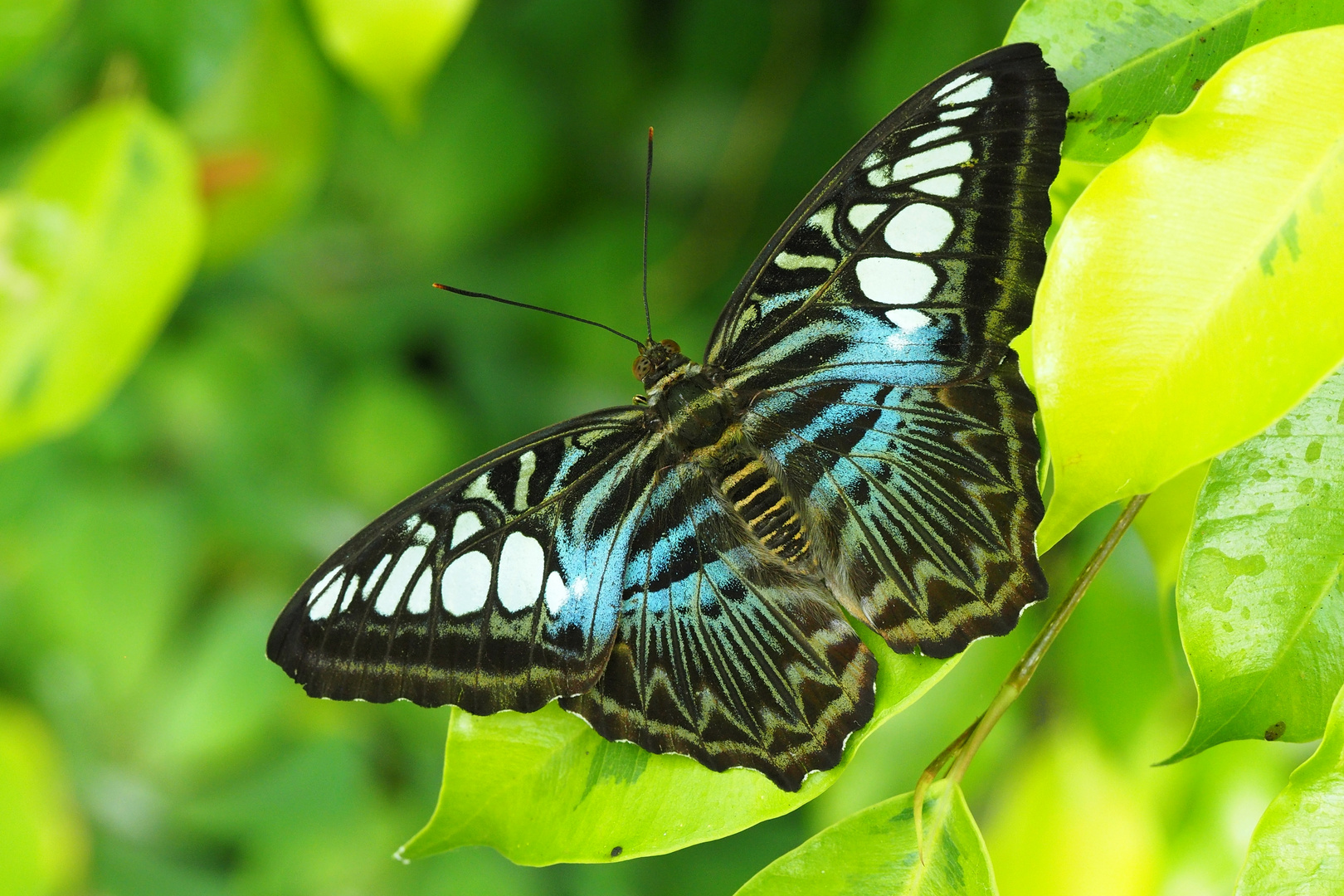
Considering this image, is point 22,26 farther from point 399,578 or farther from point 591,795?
point 591,795

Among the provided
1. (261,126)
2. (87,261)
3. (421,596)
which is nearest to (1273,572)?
(421,596)

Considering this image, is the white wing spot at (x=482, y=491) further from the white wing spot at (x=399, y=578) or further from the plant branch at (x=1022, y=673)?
the plant branch at (x=1022, y=673)

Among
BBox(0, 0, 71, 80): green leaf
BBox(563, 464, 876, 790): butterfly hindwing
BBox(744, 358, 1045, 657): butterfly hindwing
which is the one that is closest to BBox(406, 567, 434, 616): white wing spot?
BBox(563, 464, 876, 790): butterfly hindwing

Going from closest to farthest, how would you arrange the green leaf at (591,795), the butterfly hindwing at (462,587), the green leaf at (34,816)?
the green leaf at (591,795), the butterfly hindwing at (462,587), the green leaf at (34,816)

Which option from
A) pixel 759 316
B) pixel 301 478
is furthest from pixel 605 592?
pixel 301 478

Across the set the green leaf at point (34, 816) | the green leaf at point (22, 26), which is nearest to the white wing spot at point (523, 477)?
the green leaf at point (22, 26)

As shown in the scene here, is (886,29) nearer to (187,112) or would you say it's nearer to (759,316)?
(759,316)
